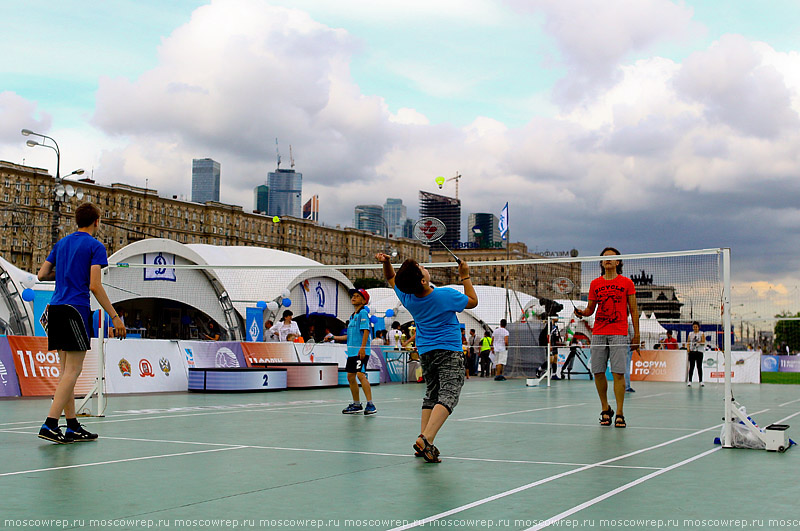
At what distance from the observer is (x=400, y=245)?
173250 millimetres

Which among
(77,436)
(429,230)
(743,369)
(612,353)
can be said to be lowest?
(743,369)

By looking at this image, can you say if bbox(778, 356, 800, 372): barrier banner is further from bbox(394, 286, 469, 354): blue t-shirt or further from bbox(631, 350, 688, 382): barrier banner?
bbox(394, 286, 469, 354): blue t-shirt

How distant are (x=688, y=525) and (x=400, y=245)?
16899 centimetres

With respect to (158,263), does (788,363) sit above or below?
below

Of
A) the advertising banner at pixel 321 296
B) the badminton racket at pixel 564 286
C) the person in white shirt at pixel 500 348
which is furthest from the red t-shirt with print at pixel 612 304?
the advertising banner at pixel 321 296

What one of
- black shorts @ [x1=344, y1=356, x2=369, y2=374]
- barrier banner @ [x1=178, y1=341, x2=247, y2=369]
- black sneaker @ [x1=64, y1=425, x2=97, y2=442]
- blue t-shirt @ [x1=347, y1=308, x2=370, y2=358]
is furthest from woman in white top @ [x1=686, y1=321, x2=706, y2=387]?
black sneaker @ [x1=64, y1=425, x2=97, y2=442]

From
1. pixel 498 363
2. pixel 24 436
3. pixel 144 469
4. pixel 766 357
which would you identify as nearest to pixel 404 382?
pixel 498 363

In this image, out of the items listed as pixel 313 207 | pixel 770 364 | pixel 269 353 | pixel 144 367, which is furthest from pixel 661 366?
pixel 313 207

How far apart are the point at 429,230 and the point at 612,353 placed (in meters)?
3.18

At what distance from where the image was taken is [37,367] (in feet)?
53.5

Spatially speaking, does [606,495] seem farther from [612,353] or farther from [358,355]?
[358,355]

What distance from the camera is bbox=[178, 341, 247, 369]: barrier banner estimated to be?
19.5m

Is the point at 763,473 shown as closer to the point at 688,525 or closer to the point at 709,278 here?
the point at 688,525

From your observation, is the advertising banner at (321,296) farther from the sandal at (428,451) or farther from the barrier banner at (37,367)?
the sandal at (428,451)
